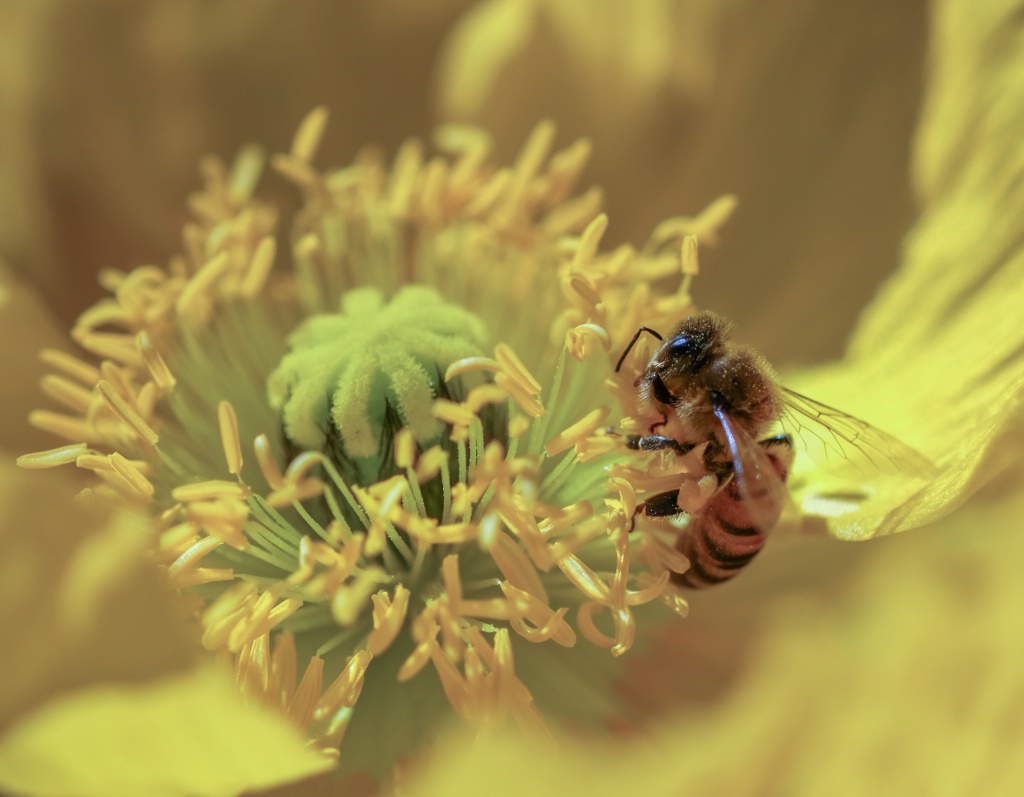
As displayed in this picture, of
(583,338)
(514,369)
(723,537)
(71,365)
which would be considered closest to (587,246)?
(583,338)

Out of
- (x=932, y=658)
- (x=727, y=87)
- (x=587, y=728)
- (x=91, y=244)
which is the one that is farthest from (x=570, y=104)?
(x=932, y=658)

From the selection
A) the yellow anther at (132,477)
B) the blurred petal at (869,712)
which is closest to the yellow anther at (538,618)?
the blurred petal at (869,712)

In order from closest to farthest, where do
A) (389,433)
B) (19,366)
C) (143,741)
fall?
(143,741)
(389,433)
(19,366)

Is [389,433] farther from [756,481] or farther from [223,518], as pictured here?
[756,481]

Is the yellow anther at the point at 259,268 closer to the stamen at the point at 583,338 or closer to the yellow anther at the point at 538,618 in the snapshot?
the stamen at the point at 583,338

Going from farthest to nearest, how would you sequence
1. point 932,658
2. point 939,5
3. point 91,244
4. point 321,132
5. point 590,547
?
point 321,132 → point 91,244 → point 939,5 → point 590,547 → point 932,658

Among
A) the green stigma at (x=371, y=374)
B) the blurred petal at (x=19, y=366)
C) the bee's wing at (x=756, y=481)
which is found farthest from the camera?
the blurred petal at (x=19, y=366)

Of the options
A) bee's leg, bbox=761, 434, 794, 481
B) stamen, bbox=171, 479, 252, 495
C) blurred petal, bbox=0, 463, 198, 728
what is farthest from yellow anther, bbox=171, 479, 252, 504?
bee's leg, bbox=761, 434, 794, 481

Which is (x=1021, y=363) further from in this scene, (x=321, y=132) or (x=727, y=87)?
(x=321, y=132)
